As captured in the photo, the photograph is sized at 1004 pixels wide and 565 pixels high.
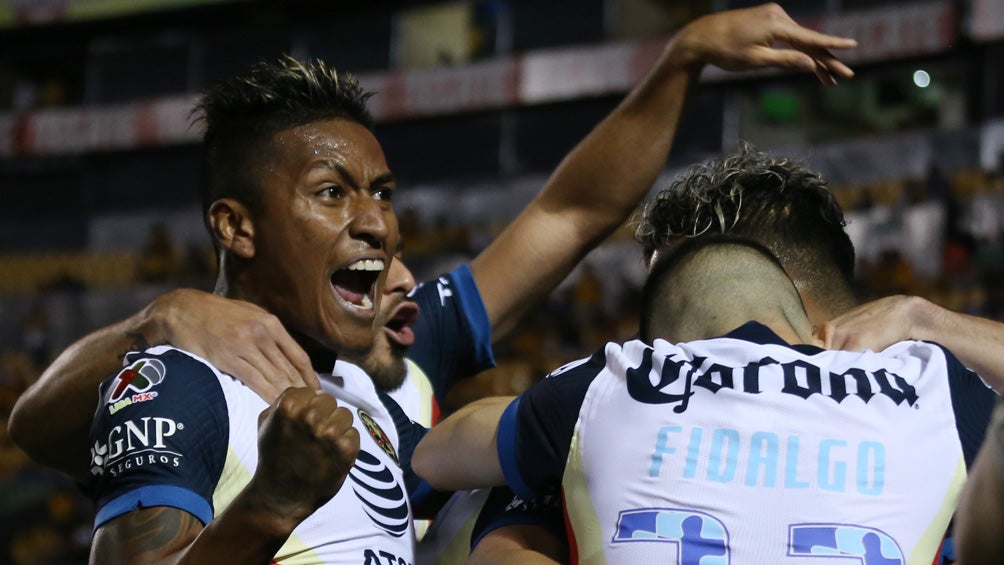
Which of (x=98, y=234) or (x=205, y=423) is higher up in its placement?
(x=205, y=423)

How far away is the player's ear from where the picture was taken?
2756 mm

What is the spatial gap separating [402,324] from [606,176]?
0.73 metres

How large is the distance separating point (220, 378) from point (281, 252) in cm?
44

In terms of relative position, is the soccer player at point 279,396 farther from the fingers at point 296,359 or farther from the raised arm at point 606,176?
the raised arm at point 606,176

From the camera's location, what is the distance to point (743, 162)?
2.72 meters

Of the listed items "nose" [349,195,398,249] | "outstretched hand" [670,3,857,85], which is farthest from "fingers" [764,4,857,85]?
"nose" [349,195,398,249]

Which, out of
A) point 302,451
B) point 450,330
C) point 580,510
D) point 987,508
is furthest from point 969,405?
point 450,330

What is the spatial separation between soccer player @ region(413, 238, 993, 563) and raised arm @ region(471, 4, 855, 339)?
122 cm

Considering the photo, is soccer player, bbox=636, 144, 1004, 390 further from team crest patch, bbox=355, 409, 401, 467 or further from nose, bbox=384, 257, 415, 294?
nose, bbox=384, 257, 415, 294

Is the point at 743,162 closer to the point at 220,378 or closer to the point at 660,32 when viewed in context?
the point at 220,378

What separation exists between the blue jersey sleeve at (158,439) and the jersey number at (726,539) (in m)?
0.80

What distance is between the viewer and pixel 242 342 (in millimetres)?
2436

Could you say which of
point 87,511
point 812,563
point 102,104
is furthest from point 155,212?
point 812,563

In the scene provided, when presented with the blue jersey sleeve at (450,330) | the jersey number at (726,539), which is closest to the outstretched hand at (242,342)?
the jersey number at (726,539)
